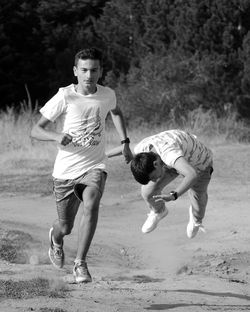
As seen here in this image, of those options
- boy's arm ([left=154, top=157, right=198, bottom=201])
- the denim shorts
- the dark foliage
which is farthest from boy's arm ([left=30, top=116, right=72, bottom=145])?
the dark foliage

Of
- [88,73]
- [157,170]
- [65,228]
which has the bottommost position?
[65,228]

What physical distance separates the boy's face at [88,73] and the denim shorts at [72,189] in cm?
71

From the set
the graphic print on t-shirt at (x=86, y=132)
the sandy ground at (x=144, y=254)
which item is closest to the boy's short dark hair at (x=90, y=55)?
the graphic print on t-shirt at (x=86, y=132)

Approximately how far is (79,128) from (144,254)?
13.2 feet

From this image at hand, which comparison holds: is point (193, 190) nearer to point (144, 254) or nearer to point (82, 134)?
point (82, 134)

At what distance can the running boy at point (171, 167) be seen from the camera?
7541 millimetres

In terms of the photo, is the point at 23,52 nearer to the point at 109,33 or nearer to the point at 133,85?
the point at 109,33

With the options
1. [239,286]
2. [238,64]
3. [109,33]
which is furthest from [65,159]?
[109,33]

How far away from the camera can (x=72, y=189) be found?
7.55 meters

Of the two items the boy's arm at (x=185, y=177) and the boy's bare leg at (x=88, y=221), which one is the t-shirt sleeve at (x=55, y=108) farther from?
the boy's arm at (x=185, y=177)

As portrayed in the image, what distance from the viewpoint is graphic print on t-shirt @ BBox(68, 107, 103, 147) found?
24.4 ft

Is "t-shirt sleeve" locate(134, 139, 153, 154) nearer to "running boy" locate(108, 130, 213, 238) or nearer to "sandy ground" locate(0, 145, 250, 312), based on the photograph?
"running boy" locate(108, 130, 213, 238)

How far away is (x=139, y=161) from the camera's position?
25.3ft

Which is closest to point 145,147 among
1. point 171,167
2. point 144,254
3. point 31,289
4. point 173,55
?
point 171,167
